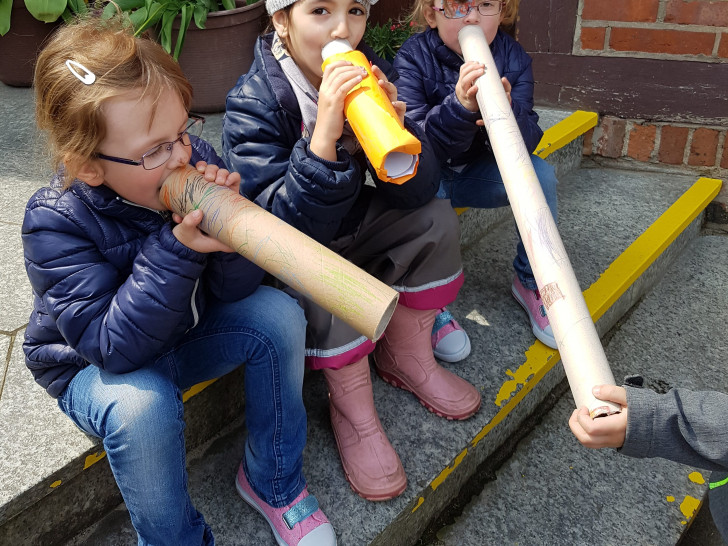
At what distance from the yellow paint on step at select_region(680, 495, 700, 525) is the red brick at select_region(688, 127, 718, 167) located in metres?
1.72

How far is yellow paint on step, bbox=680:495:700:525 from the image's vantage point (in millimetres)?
1963

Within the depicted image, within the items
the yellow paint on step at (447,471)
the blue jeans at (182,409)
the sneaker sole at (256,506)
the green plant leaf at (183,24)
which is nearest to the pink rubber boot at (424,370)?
the yellow paint on step at (447,471)

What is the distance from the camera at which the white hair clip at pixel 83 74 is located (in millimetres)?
1330

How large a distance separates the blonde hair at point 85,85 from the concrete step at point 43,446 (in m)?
0.34

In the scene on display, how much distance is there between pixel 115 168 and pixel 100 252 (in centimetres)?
18

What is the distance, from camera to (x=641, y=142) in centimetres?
322

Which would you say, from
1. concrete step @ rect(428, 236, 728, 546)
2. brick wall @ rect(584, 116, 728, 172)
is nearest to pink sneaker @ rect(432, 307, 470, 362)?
concrete step @ rect(428, 236, 728, 546)

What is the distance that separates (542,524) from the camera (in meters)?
1.95

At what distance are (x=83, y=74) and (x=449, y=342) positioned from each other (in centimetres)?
131

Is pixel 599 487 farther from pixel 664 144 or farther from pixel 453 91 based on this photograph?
pixel 664 144

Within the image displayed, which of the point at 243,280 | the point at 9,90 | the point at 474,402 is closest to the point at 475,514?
the point at 474,402

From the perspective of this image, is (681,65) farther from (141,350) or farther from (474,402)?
(141,350)

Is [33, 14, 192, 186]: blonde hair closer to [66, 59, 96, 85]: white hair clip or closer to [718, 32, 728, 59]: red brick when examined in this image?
[66, 59, 96, 85]: white hair clip

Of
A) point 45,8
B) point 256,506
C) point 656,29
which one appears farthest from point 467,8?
point 45,8
